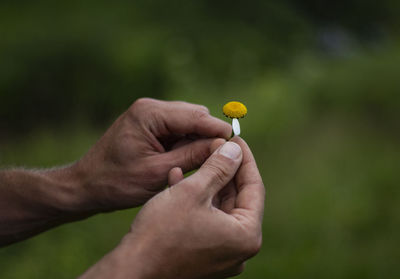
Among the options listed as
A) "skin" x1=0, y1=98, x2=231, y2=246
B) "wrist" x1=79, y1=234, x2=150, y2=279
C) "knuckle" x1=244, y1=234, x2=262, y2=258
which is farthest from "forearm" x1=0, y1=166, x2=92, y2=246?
"knuckle" x1=244, y1=234, x2=262, y2=258

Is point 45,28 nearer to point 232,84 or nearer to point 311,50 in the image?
point 232,84

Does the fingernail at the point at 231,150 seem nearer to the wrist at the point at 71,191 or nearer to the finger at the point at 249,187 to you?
the finger at the point at 249,187

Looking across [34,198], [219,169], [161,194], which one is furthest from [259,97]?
[161,194]

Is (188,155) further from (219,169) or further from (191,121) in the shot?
(219,169)

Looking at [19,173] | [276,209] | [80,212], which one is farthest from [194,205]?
[276,209]

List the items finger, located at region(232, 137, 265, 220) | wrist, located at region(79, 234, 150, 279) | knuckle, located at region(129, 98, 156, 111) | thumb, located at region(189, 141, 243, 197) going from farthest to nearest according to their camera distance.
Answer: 1. knuckle, located at region(129, 98, 156, 111)
2. finger, located at region(232, 137, 265, 220)
3. thumb, located at region(189, 141, 243, 197)
4. wrist, located at region(79, 234, 150, 279)

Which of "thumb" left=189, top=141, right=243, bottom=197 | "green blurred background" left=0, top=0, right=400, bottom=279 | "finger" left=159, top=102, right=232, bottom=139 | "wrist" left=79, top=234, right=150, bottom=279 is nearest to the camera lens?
"wrist" left=79, top=234, right=150, bottom=279

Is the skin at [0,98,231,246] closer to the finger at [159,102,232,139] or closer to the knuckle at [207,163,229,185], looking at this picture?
the finger at [159,102,232,139]

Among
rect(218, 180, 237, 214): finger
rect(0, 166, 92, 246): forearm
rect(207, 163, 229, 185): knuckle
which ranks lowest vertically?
rect(0, 166, 92, 246): forearm
